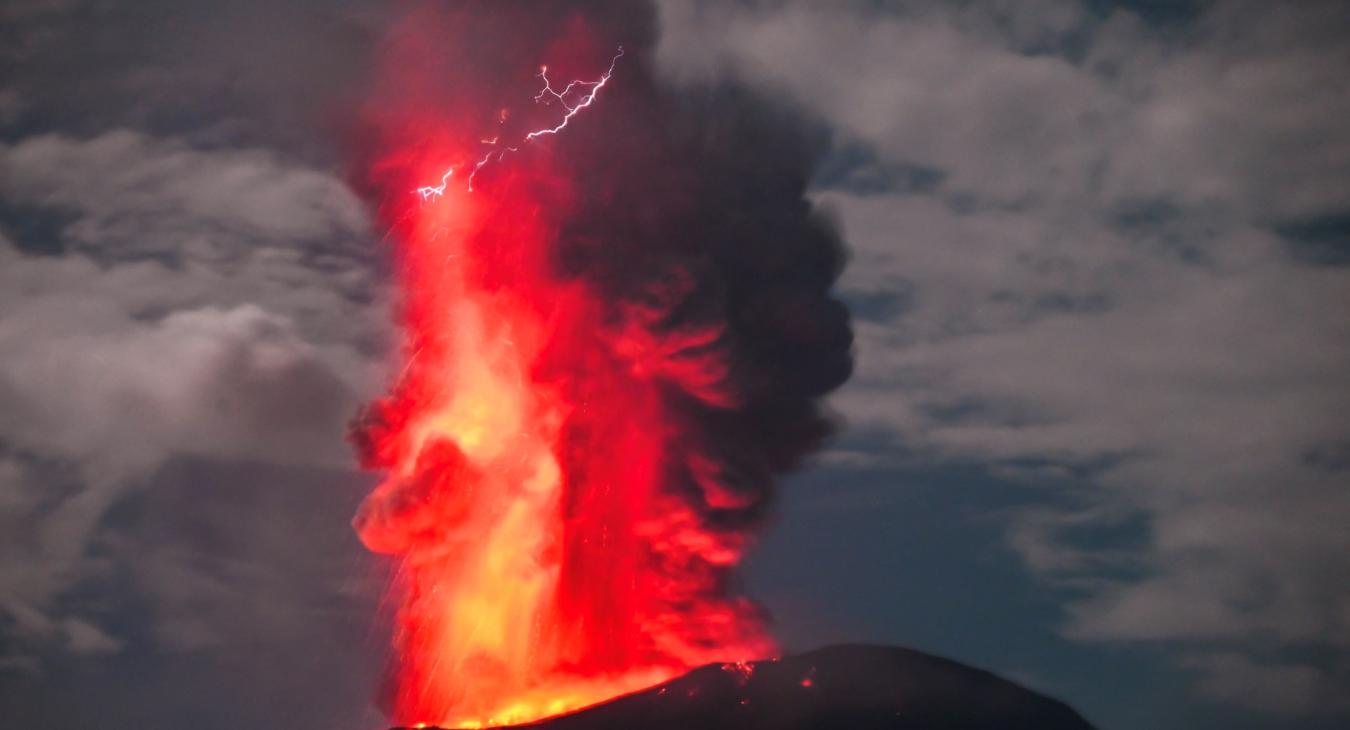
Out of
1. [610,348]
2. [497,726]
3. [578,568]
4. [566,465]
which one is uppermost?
[610,348]

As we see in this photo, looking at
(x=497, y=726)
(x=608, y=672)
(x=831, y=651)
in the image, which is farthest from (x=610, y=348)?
(x=831, y=651)

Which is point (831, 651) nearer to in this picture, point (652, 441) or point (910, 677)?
point (910, 677)

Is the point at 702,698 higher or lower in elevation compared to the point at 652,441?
lower

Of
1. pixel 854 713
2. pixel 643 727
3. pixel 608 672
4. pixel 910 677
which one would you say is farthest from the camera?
pixel 910 677

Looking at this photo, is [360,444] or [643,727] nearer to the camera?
[360,444]

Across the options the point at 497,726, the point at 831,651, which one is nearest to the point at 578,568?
the point at 497,726

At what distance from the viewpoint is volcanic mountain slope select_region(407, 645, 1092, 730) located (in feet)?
168

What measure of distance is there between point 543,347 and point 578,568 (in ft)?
25.3

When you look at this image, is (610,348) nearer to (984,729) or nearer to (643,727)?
(643,727)

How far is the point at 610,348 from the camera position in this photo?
125ft

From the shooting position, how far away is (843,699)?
196ft

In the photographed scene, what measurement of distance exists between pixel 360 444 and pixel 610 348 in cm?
908

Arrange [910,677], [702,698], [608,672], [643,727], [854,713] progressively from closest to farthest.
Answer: [608,672] → [643,727] → [702,698] → [854,713] → [910,677]

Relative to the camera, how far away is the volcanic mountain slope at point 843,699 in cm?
5116
